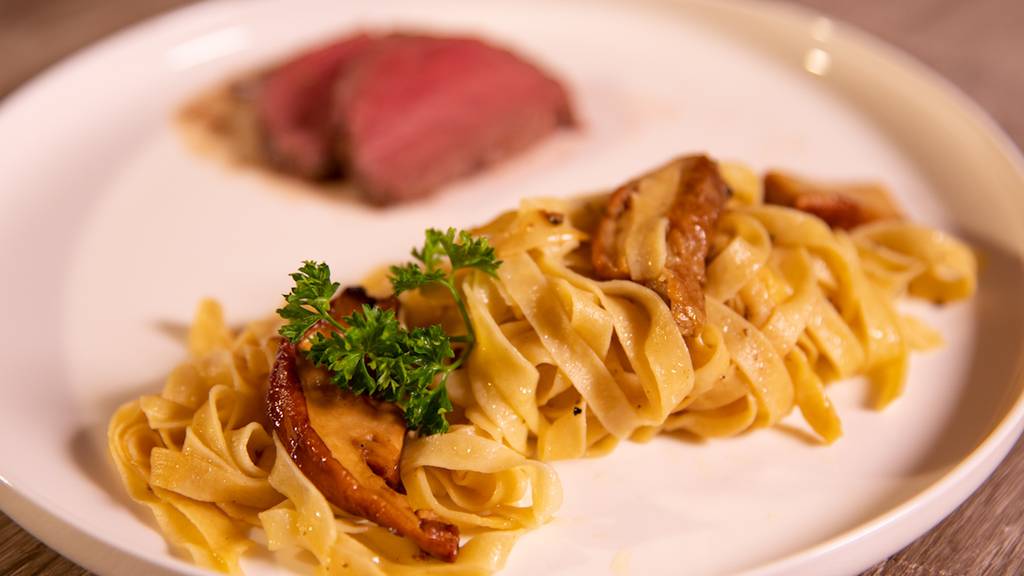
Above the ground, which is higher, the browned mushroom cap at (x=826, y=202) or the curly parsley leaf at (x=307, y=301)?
the curly parsley leaf at (x=307, y=301)

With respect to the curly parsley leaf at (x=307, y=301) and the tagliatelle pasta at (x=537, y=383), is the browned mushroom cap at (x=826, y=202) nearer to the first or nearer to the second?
the tagliatelle pasta at (x=537, y=383)

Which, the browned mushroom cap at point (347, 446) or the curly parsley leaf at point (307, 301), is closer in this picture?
the browned mushroom cap at point (347, 446)

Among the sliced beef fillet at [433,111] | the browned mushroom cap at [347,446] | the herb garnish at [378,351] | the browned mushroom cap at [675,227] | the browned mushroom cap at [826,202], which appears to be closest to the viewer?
the browned mushroom cap at [347,446]

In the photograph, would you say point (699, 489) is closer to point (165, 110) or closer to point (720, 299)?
point (720, 299)

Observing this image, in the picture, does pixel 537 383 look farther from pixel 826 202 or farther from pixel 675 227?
pixel 826 202

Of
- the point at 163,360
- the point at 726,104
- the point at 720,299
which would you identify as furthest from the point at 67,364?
the point at 726,104

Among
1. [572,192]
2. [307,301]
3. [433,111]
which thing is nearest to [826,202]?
[572,192]

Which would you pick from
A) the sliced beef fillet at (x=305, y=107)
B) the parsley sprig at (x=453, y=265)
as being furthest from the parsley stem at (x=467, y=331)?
the sliced beef fillet at (x=305, y=107)

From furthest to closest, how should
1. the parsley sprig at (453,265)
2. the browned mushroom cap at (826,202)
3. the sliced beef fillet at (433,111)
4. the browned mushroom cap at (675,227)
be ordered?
the sliced beef fillet at (433,111), the browned mushroom cap at (826,202), the browned mushroom cap at (675,227), the parsley sprig at (453,265)
